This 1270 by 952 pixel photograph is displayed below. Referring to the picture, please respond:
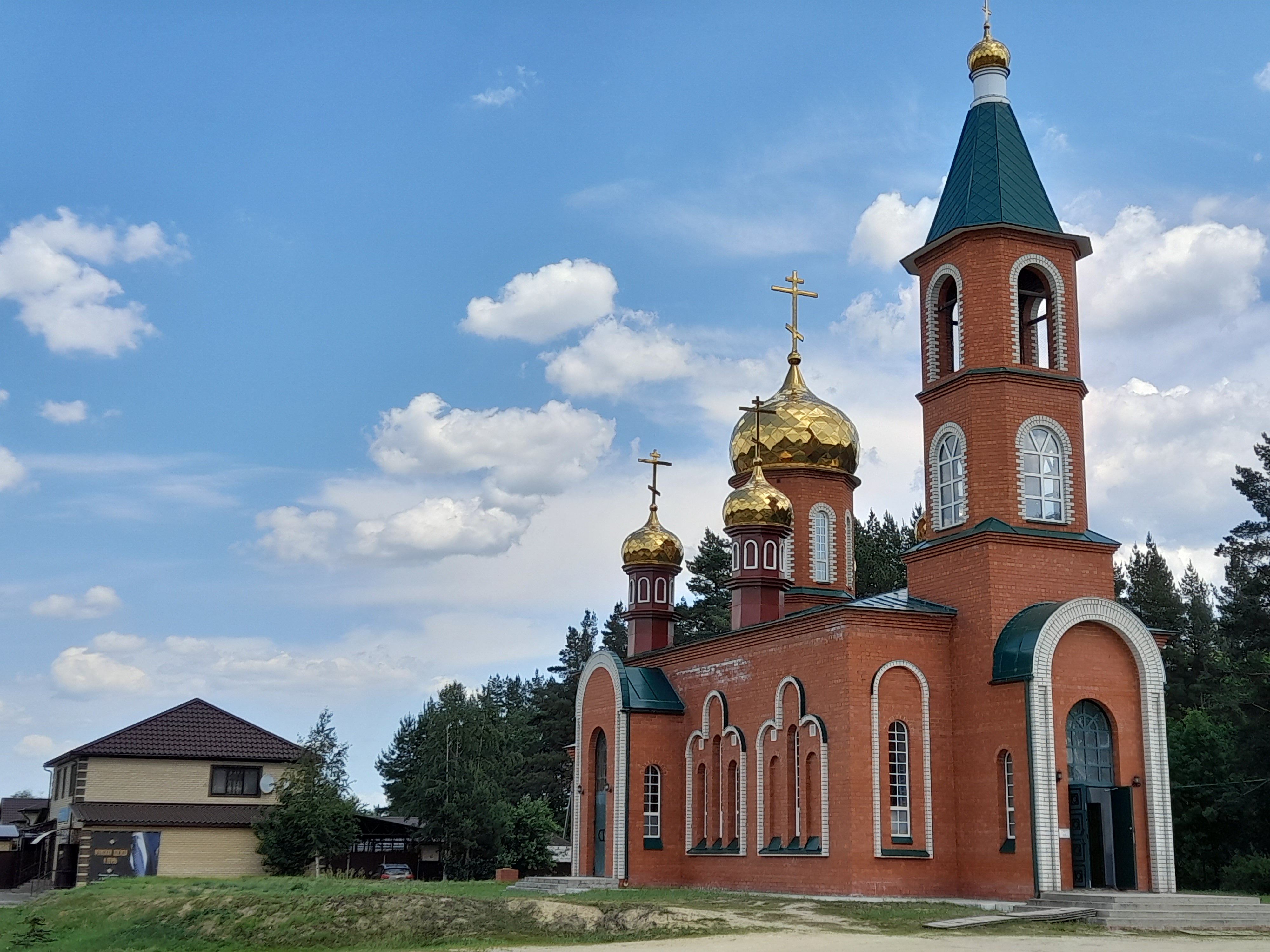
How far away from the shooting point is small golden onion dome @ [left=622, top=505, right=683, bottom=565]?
35344 mm

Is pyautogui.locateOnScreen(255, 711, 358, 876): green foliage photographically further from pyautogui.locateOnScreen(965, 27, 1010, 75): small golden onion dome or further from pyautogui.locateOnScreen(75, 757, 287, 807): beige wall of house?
pyautogui.locateOnScreen(965, 27, 1010, 75): small golden onion dome

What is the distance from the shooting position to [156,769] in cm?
3806

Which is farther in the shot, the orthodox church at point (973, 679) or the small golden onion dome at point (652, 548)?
the small golden onion dome at point (652, 548)

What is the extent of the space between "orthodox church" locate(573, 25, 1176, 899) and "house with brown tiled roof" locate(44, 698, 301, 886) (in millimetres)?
13194

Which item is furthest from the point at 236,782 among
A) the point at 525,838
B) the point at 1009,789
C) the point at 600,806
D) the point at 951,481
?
the point at 1009,789

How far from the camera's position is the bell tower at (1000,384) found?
79.3 ft

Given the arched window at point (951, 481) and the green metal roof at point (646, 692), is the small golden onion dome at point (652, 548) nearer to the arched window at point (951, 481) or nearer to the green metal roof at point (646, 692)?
the green metal roof at point (646, 692)

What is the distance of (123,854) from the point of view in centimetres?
3616

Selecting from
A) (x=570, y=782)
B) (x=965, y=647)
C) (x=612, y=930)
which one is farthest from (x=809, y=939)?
(x=570, y=782)

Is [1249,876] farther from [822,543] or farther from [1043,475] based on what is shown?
[1043,475]

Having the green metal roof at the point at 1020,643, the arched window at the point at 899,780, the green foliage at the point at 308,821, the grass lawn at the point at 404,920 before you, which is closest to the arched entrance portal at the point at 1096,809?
the green metal roof at the point at 1020,643

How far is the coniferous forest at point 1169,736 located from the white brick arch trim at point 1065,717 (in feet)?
31.2

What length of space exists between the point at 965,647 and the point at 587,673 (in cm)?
1121

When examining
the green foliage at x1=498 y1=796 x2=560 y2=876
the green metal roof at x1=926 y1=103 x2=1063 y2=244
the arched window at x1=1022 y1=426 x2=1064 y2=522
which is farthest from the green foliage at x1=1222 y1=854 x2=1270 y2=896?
the green foliage at x1=498 y1=796 x2=560 y2=876
